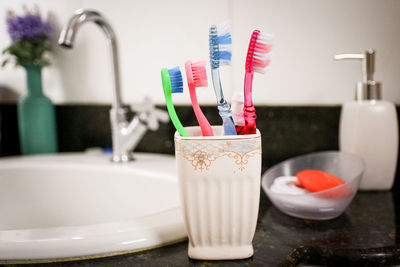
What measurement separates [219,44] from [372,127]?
0.38m

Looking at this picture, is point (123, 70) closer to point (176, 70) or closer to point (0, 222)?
point (0, 222)

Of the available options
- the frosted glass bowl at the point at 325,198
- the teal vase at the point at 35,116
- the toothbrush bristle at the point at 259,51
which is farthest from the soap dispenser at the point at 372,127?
the teal vase at the point at 35,116

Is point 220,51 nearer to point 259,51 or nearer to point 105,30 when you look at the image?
point 259,51

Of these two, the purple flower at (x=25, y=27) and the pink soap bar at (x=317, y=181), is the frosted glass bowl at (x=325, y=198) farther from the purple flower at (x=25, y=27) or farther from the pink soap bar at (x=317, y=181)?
the purple flower at (x=25, y=27)

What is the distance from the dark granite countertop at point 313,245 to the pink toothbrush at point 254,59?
6.1 inches

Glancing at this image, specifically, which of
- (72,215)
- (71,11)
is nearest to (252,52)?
(72,215)

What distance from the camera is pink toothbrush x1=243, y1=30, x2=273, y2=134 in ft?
1.20

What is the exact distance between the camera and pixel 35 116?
0.95m

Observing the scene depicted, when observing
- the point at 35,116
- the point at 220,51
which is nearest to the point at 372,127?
the point at 220,51

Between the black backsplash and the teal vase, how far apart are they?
0.20 ft

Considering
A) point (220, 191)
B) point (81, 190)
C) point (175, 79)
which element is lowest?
point (81, 190)

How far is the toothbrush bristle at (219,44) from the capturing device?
366 millimetres

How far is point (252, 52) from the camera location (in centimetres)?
37

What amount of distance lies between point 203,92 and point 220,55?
47 centimetres
